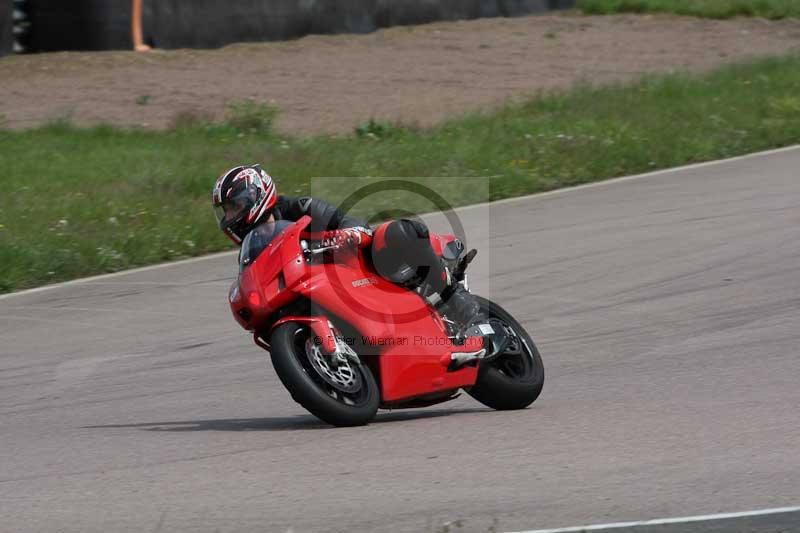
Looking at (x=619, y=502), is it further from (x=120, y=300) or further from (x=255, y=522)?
(x=120, y=300)

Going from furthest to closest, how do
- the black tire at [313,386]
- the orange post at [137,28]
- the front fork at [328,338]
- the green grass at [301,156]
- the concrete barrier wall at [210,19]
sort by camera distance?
1. the orange post at [137,28]
2. the concrete barrier wall at [210,19]
3. the green grass at [301,156]
4. the front fork at [328,338]
5. the black tire at [313,386]

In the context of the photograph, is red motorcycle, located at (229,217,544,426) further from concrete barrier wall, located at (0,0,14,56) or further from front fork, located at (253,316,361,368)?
concrete barrier wall, located at (0,0,14,56)

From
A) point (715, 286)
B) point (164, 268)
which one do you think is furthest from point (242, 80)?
point (715, 286)

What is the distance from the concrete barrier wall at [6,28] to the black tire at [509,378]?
1618 cm

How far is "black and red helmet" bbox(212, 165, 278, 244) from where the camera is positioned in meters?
6.69

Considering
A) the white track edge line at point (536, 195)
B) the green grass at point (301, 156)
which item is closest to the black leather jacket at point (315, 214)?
the white track edge line at point (536, 195)

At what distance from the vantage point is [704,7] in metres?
28.8

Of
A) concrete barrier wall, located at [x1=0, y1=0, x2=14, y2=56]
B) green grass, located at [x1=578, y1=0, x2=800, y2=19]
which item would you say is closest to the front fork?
concrete barrier wall, located at [x1=0, y1=0, x2=14, y2=56]

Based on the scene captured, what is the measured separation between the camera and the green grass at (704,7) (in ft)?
93.5

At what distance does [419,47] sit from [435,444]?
1943 centimetres

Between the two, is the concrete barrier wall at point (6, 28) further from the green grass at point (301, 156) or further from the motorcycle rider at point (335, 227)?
the motorcycle rider at point (335, 227)

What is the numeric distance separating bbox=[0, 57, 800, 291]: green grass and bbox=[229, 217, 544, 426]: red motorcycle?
21.3 ft

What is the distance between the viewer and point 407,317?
6.77 m

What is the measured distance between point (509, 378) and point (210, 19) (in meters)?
17.4
